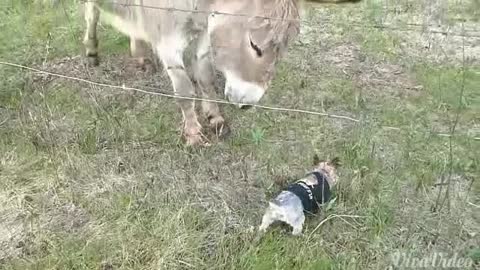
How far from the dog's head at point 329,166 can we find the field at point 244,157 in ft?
0.13

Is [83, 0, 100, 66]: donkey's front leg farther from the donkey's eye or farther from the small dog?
the small dog

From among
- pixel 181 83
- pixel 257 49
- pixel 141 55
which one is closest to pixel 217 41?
pixel 257 49

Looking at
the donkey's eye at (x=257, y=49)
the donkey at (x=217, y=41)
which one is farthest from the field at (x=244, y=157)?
the donkey's eye at (x=257, y=49)

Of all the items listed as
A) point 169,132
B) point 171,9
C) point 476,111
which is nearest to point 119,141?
point 169,132

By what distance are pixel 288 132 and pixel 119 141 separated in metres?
0.99

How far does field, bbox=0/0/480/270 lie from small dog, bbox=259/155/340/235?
0.17 feet

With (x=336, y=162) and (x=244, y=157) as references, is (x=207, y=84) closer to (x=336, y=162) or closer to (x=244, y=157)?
(x=244, y=157)

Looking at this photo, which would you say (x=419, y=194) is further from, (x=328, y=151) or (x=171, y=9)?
(x=171, y=9)

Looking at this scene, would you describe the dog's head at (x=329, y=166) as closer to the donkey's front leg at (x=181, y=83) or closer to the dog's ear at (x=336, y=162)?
the dog's ear at (x=336, y=162)

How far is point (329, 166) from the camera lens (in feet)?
11.5

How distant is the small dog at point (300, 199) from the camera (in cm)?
309

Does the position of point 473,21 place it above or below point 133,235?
above

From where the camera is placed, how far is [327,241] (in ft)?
10.1

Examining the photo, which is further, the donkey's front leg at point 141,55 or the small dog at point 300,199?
the donkey's front leg at point 141,55
